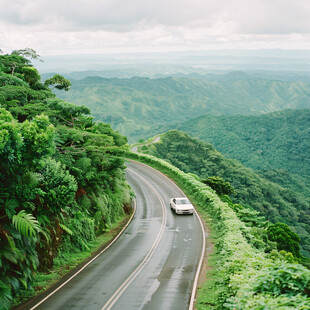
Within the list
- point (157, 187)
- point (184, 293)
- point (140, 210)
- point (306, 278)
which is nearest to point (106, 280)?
point (184, 293)

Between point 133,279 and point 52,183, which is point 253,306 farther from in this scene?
point 52,183

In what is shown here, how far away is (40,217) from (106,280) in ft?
14.2

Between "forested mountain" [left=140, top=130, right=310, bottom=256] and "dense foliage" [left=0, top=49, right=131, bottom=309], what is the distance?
4832cm

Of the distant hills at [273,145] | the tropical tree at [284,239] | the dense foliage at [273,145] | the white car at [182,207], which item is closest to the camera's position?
the tropical tree at [284,239]

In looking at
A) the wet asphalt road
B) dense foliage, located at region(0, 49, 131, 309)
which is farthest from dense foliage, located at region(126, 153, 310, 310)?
dense foliage, located at region(0, 49, 131, 309)

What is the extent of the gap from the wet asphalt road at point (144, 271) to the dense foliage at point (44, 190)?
1760 mm

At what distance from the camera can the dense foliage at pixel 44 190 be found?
11531mm

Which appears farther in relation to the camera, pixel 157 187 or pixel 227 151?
pixel 227 151

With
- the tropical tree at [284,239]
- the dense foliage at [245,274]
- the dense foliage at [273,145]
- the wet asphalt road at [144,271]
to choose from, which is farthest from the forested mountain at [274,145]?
the wet asphalt road at [144,271]

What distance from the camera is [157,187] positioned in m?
36.0

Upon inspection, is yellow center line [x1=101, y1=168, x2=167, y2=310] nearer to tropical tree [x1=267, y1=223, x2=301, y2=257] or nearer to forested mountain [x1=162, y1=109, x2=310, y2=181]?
tropical tree [x1=267, y1=223, x2=301, y2=257]

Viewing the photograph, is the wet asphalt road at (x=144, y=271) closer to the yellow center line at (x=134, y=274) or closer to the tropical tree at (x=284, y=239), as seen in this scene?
the yellow center line at (x=134, y=274)

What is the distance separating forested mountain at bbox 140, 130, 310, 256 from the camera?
235 feet

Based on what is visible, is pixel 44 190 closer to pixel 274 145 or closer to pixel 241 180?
pixel 241 180
